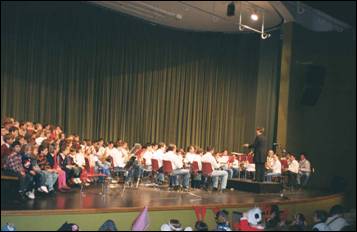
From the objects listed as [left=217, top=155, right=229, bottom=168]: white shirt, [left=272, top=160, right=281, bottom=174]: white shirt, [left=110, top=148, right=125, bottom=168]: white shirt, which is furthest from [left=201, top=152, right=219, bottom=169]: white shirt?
[left=110, top=148, right=125, bottom=168]: white shirt

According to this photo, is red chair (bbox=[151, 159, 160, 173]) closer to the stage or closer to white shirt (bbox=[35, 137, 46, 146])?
the stage

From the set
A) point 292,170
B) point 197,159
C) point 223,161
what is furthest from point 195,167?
point 292,170

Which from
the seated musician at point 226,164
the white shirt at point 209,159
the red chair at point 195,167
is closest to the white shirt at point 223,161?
the seated musician at point 226,164

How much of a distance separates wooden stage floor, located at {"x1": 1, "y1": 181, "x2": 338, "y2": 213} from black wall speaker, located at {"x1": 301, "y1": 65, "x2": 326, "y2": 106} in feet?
9.67

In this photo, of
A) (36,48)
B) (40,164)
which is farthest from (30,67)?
(40,164)

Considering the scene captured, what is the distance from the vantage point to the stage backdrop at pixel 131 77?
13.8 m

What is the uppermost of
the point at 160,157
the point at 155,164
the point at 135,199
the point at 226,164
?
the point at 160,157

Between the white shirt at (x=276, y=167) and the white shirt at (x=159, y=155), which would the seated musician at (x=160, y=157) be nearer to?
the white shirt at (x=159, y=155)

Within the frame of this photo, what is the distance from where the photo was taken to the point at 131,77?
16.3m

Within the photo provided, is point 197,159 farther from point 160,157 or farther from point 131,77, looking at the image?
point 131,77

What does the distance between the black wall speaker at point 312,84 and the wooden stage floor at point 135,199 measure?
9.67 feet

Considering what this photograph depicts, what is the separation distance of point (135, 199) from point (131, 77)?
22.5ft

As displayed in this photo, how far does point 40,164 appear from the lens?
9.75 metres

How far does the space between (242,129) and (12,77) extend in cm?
839
